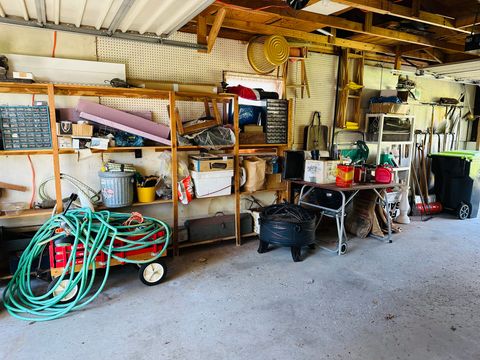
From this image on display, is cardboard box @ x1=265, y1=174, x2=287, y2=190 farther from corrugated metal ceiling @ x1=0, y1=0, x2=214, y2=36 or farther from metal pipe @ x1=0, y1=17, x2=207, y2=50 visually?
corrugated metal ceiling @ x1=0, y1=0, x2=214, y2=36

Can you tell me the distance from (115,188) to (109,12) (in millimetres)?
1505

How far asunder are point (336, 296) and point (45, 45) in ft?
11.6

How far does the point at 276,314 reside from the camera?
2408mm

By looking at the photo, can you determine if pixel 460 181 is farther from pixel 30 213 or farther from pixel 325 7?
pixel 30 213

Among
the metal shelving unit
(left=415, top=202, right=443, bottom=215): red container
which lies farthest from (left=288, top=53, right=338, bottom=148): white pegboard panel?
(left=415, top=202, right=443, bottom=215): red container

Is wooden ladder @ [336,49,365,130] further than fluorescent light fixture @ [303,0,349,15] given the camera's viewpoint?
Yes

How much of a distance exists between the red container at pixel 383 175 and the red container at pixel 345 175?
51 centimetres

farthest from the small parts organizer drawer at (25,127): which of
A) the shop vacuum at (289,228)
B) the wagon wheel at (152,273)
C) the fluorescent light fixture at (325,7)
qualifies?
the fluorescent light fixture at (325,7)

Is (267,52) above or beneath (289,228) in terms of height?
above

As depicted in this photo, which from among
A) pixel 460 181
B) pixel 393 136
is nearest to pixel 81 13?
pixel 393 136

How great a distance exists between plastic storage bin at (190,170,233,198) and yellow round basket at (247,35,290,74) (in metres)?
1.47

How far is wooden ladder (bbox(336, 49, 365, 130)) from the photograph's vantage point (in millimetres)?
4668

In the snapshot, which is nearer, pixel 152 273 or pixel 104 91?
pixel 152 273

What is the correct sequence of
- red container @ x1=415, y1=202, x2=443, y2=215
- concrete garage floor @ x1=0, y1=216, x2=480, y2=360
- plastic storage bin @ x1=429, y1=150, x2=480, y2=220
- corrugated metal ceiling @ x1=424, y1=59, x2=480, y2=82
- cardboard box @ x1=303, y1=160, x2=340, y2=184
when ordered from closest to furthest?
concrete garage floor @ x1=0, y1=216, x2=480, y2=360 < cardboard box @ x1=303, y1=160, x2=340, y2=184 < corrugated metal ceiling @ x1=424, y1=59, x2=480, y2=82 < plastic storage bin @ x1=429, y1=150, x2=480, y2=220 < red container @ x1=415, y1=202, x2=443, y2=215
